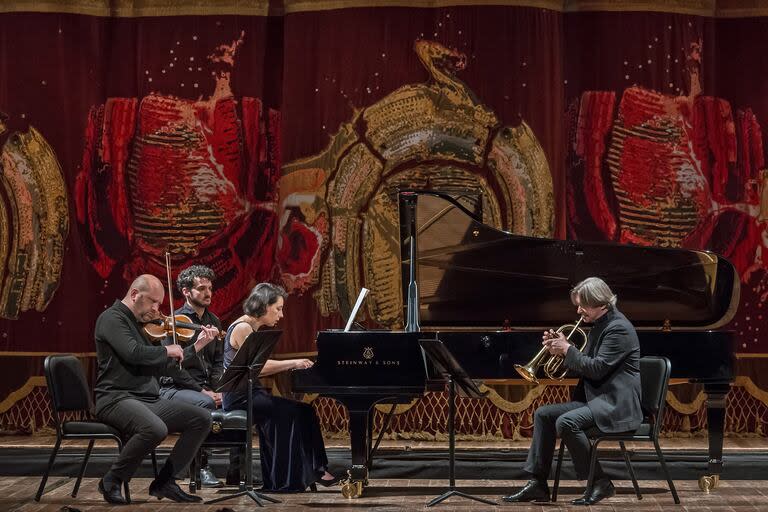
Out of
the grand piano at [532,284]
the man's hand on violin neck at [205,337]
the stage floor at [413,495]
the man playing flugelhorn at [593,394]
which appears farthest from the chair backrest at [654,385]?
the man's hand on violin neck at [205,337]

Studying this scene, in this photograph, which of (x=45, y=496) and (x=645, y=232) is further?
(x=645, y=232)

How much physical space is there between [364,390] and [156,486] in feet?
3.75

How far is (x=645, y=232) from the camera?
28.7 feet

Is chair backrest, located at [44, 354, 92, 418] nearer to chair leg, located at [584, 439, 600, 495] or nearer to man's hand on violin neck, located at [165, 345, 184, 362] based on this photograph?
man's hand on violin neck, located at [165, 345, 184, 362]

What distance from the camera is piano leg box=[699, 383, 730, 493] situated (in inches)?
253

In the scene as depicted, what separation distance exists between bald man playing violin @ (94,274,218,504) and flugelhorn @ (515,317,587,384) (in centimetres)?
159

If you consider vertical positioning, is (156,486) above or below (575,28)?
below

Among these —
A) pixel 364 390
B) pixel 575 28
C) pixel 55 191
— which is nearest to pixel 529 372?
pixel 364 390

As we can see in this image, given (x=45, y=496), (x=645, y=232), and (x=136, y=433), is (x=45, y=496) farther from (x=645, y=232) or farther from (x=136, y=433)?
(x=645, y=232)

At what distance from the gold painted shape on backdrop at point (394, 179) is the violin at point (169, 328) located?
102 inches

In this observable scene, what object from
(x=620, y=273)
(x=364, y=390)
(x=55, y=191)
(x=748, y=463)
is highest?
(x=55, y=191)

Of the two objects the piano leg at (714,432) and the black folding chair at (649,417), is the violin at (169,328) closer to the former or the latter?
the black folding chair at (649,417)

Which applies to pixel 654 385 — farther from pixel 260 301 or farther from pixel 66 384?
pixel 66 384

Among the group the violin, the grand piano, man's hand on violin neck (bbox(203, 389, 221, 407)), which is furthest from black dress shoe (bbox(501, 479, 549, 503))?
the violin
